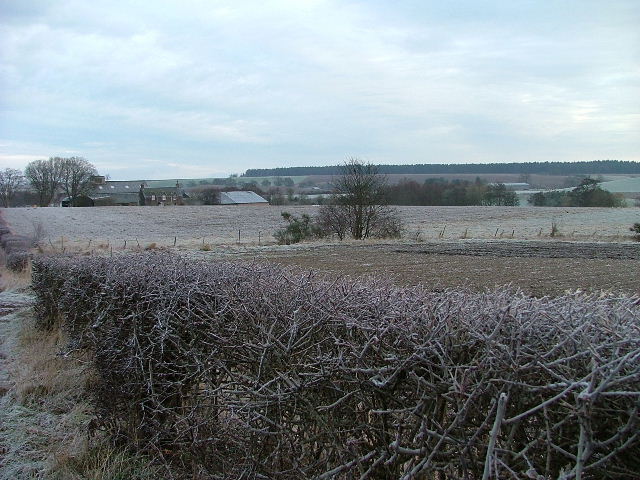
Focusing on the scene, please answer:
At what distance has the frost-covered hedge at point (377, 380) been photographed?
6.57ft

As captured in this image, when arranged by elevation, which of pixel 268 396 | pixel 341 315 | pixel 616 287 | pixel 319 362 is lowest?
pixel 616 287

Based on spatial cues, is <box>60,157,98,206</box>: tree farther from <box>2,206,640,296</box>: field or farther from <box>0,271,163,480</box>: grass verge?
<box>0,271,163,480</box>: grass verge

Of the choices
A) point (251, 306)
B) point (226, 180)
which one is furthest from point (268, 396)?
point (226, 180)

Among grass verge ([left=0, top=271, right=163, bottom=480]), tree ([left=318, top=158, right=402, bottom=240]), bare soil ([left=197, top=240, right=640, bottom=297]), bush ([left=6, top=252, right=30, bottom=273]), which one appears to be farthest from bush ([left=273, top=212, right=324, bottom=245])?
grass verge ([left=0, top=271, right=163, bottom=480])

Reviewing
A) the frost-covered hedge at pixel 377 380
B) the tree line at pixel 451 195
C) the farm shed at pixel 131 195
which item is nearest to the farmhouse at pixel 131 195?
the farm shed at pixel 131 195

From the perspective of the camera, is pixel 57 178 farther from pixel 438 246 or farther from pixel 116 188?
pixel 438 246

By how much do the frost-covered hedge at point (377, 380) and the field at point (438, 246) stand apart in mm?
2407

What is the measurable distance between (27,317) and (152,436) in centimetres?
759

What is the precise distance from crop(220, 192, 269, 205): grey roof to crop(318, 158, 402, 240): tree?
1912 inches

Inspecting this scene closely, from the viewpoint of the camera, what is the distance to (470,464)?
2.19m

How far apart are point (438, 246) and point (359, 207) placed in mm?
7419

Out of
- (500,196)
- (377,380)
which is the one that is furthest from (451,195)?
(377,380)

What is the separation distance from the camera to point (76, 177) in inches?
3484

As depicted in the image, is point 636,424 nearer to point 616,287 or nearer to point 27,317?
point 27,317
